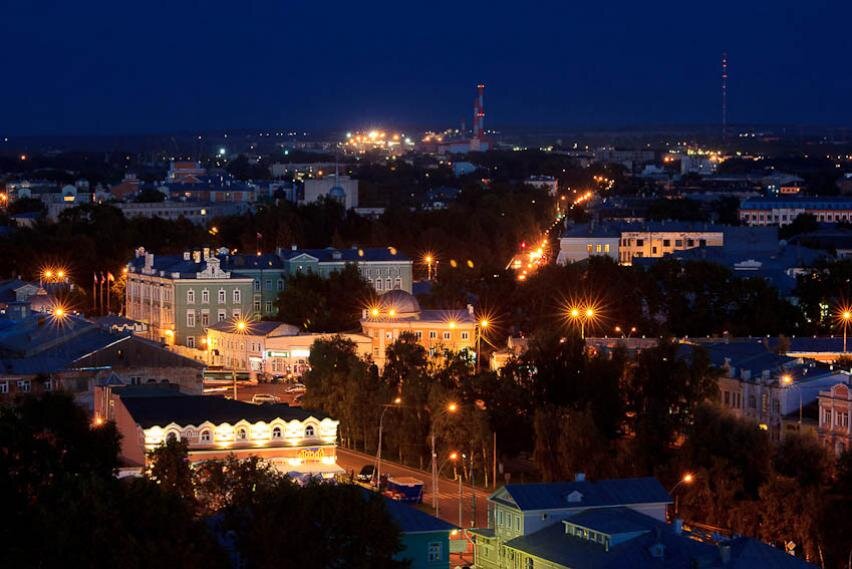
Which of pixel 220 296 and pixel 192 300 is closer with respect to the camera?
pixel 192 300

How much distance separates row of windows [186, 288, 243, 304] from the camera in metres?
43.9

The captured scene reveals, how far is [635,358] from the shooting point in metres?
33.4

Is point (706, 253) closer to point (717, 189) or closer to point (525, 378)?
point (525, 378)

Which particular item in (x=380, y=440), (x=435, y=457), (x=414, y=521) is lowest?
(x=414, y=521)

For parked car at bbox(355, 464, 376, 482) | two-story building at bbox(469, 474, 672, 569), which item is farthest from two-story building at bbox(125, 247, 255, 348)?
two-story building at bbox(469, 474, 672, 569)

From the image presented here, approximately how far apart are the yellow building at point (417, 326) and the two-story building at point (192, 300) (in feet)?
14.7

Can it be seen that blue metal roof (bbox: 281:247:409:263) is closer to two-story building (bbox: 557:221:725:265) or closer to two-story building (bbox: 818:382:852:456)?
two-story building (bbox: 557:221:725:265)

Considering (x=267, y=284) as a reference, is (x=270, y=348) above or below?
below

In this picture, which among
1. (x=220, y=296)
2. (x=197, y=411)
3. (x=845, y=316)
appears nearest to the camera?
(x=197, y=411)

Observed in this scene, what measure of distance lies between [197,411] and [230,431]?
0.73 m

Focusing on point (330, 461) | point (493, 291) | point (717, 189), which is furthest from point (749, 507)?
point (717, 189)

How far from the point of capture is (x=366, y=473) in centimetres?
2847

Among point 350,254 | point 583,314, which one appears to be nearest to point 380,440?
point 583,314

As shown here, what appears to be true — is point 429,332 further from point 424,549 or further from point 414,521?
point 424,549
